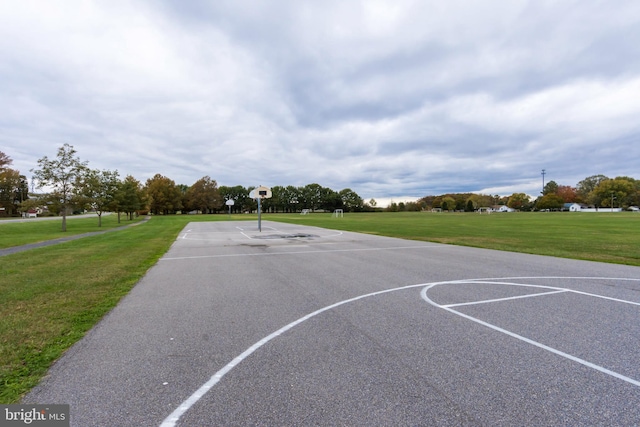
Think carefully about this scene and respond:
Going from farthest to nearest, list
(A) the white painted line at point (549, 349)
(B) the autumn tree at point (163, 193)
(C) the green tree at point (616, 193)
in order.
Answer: (C) the green tree at point (616, 193)
(B) the autumn tree at point (163, 193)
(A) the white painted line at point (549, 349)

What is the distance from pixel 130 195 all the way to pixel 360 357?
44.6 metres

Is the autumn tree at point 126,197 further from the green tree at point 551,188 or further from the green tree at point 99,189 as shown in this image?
the green tree at point 551,188

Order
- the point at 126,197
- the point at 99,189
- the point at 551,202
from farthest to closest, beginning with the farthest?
→ the point at 551,202 < the point at 126,197 < the point at 99,189

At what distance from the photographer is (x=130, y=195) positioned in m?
40.6

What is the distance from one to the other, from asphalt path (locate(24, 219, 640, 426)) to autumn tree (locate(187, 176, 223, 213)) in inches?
4230

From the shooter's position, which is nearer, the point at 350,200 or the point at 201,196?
the point at 201,196

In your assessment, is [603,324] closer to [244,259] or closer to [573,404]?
[573,404]

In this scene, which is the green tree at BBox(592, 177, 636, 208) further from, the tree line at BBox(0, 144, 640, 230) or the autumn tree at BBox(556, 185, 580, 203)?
the autumn tree at BBox(556, 185, 580, 203)

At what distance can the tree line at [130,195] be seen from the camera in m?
24.2

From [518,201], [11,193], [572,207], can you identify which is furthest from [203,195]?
[572,207]

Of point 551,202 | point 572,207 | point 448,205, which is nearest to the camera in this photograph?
point 551,202

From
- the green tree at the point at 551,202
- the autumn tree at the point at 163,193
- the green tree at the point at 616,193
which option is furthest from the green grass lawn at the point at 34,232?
the green tree at the point at 616,193

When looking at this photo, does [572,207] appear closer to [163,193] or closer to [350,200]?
[350,200]

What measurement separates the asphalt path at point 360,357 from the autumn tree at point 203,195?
107 m
